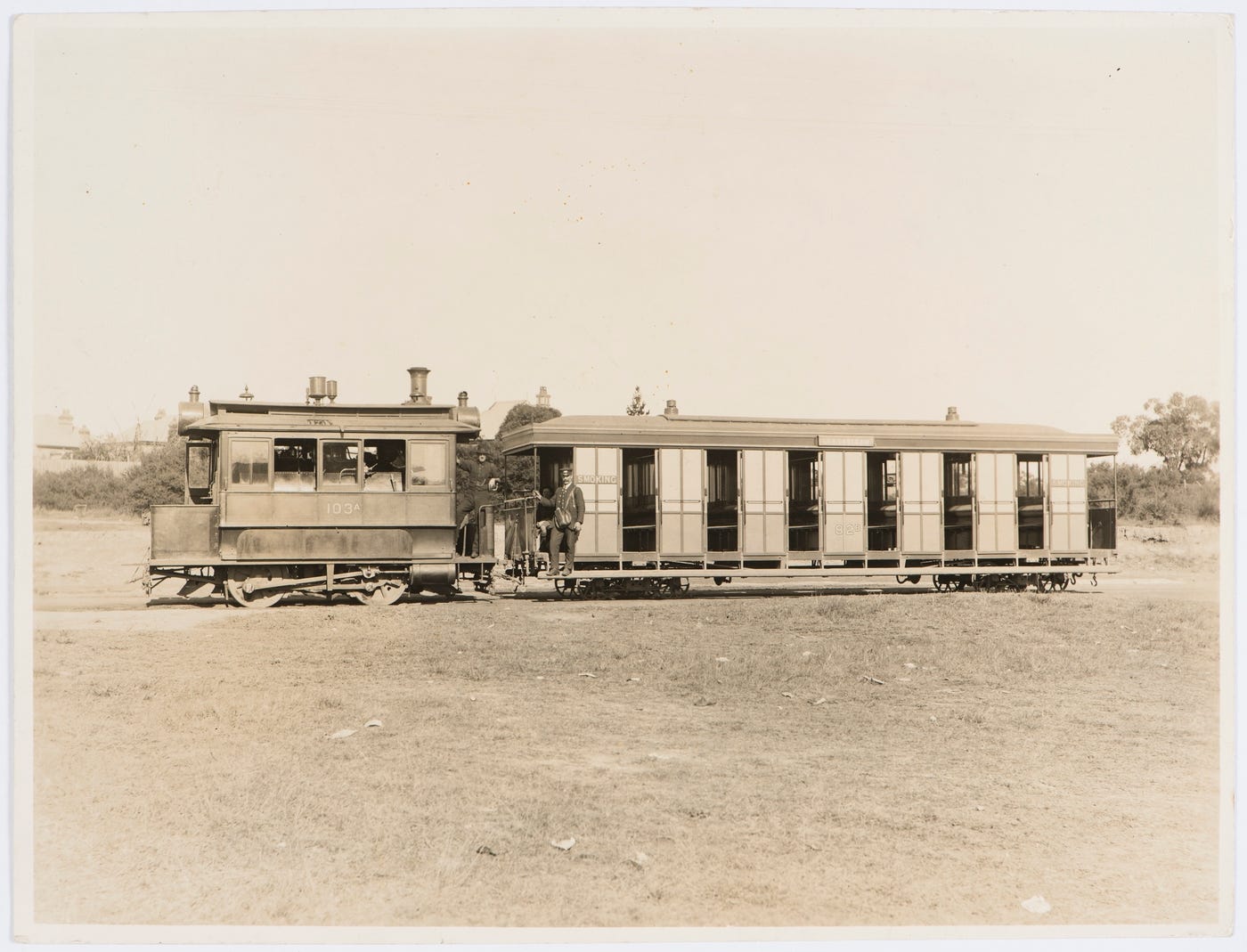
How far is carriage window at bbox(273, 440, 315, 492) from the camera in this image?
12.9 meters

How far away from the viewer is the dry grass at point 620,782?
5.75 meters

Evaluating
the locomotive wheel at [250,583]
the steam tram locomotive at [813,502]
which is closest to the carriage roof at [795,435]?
the steam tram locomotive at [813,502]

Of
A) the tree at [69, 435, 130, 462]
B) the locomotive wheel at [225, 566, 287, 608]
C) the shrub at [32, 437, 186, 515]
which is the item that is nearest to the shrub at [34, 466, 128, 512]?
A: the shrub at [32, 437, 186, 515]

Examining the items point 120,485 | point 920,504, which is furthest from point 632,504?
point 120,485

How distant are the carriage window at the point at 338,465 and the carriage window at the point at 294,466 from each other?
Result: 20 centimetres

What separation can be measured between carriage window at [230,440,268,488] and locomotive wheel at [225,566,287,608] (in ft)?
3.63

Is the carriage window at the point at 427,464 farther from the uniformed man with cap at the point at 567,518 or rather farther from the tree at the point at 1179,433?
the tree at the point at 1179,433

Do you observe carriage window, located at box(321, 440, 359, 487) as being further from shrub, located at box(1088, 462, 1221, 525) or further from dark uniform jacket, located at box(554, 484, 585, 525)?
Result: shrub, located at box(1088, 462, 1221, 525)

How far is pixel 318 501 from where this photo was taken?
12906 millimetres

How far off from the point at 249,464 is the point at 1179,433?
35.4ft

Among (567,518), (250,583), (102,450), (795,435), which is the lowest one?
(250,583)

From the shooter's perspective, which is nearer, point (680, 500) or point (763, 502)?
point (680, 500)

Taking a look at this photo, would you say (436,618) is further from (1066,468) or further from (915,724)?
(1066,468)

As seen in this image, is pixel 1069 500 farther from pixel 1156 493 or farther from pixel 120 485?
pixel 120 485
